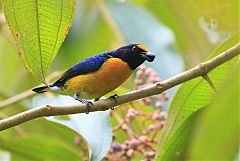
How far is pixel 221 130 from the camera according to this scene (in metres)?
0.78

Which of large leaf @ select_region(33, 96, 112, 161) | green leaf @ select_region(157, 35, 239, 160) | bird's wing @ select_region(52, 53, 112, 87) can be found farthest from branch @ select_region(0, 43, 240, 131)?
bird's wing @ select_region(52, 53, 112, 87)

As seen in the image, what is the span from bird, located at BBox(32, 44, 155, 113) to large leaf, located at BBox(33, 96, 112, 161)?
0.08 meters

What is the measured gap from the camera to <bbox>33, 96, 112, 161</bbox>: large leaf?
65.7 inches

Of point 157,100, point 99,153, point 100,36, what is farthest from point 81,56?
point 99,153

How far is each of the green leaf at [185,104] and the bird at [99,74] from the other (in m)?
0.40

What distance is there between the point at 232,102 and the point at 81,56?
251 cm

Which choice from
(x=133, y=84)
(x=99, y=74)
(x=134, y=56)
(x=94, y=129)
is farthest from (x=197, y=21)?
(x=94, y=129)

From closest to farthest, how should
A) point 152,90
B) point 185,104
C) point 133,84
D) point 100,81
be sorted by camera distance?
1. point 152,90
2. point 185,104
3. point 100,81
4. point 133,84

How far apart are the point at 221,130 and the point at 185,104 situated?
2.87 feet

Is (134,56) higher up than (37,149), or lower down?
higher up

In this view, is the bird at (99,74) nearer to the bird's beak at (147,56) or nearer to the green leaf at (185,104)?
the bird's beak at (147,56)

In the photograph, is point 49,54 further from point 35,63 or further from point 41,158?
point 41,158

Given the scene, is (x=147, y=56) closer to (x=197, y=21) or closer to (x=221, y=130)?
(x=197, y=21)

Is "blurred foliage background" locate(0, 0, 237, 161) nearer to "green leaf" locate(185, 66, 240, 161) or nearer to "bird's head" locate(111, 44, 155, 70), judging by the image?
"green leaf" locate(185, 66, 240, 161)
